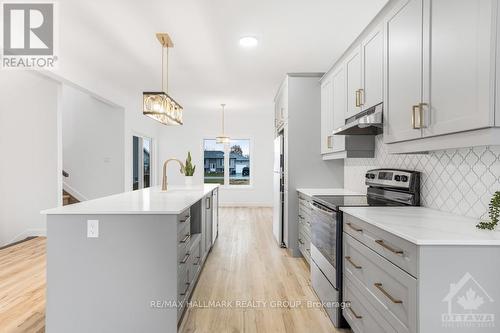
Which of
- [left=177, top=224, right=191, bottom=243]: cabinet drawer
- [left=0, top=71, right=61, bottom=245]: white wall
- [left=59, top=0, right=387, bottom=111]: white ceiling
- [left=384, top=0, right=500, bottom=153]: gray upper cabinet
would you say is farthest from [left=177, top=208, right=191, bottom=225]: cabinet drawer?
[left=0, top=71, right=61, bottom=245]: white wall

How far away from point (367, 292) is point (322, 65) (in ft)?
11.3

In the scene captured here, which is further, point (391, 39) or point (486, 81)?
point (391, 39)

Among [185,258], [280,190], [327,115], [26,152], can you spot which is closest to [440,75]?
[185,258]

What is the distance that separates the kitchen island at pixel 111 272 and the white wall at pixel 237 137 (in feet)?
22.6

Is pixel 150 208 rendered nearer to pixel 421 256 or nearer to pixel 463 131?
pixel 421 256

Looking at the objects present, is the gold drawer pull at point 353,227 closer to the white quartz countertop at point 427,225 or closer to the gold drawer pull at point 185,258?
the white quartz countertop at point 427,225

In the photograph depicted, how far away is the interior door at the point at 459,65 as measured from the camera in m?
1.30

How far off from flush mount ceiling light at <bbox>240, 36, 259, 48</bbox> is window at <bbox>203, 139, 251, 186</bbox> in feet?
17.8

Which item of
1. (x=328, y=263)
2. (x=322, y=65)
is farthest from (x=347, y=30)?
(x=328, y=263)

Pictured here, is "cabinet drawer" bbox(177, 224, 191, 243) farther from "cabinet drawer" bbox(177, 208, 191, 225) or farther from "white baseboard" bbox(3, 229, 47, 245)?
"white baseboard" bbox(3, 229, 47, 245)

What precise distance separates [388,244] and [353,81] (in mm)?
1864

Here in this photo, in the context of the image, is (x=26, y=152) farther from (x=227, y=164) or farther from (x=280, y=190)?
(x=227, y=164)

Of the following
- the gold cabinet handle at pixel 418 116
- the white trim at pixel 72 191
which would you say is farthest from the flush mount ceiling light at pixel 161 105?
the white trim at pixel 72 191

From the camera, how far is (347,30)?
3.32 meters
